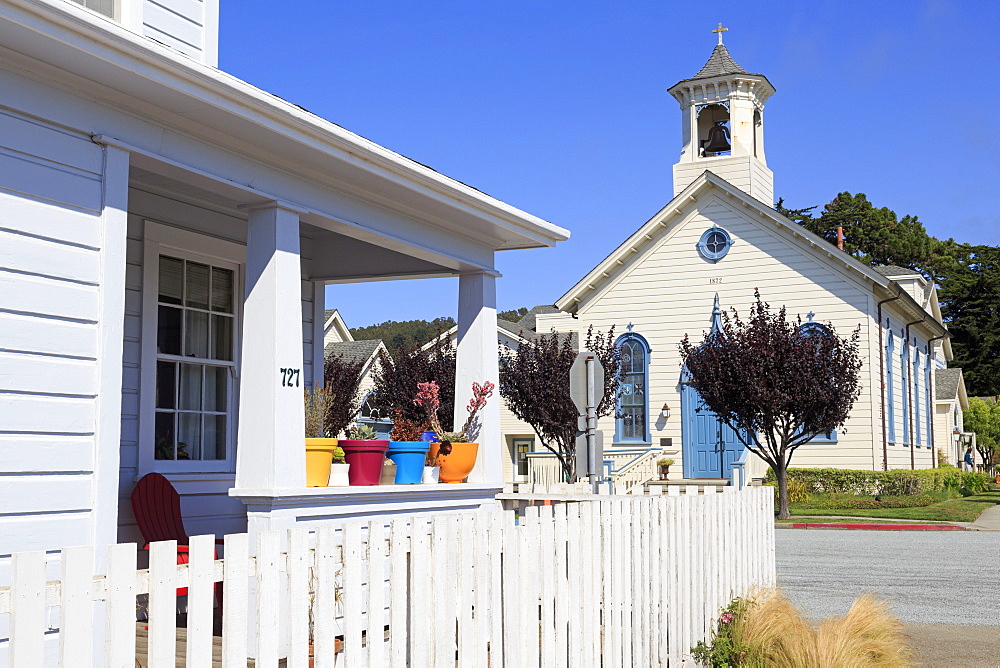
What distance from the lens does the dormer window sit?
25.2 ft

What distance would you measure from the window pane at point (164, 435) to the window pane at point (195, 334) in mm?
559

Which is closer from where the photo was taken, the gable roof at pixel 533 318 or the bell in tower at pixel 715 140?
the bell in tower at pixel 715 140

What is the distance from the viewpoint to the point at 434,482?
884 centimetres

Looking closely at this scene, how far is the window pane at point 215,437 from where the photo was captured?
8.80m

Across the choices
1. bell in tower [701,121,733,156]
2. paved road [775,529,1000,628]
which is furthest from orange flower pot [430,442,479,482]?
bell in tower [701,121,733,156]

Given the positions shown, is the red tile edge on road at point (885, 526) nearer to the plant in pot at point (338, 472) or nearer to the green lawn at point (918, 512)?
the green lawn at point (918, 512)

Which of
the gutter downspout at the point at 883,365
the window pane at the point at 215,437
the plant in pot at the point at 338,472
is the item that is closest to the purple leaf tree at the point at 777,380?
the gutter downspout at the point at 883,365

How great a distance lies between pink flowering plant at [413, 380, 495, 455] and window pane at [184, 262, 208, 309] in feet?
6.28

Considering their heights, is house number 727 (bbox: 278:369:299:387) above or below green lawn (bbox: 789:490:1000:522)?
above

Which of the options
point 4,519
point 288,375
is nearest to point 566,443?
point 288,375

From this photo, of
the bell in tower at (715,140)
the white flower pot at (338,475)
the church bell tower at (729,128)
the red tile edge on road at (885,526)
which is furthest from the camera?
the bell in tower at (715,140)

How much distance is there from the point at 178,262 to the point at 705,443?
70.6ft

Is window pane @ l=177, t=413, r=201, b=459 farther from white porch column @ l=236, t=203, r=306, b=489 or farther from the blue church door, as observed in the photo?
the blue church door

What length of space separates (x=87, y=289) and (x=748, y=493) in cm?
557
